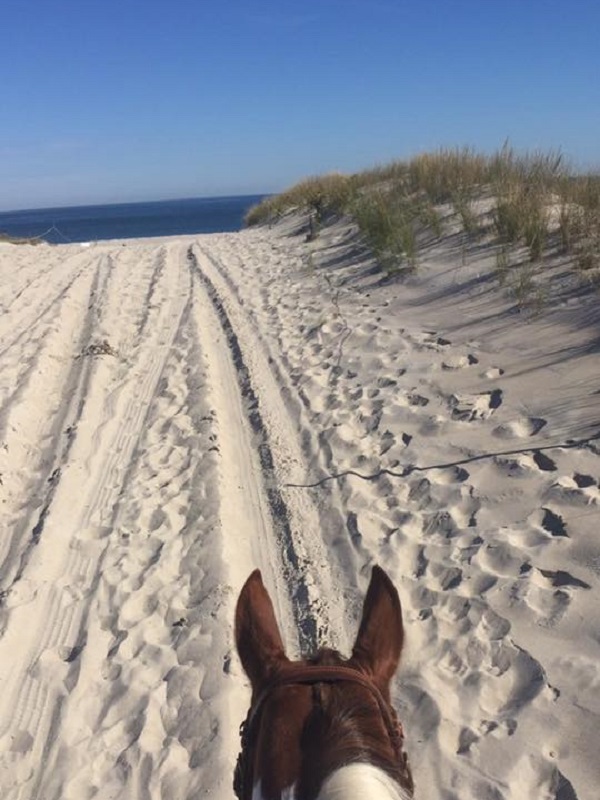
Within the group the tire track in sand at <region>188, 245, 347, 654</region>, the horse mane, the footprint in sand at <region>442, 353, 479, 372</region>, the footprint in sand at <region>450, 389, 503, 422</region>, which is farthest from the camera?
the footprint in sand at <region>442, 353, 479, 372</region>

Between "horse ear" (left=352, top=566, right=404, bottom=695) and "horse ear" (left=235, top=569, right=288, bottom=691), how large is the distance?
20 centimetres

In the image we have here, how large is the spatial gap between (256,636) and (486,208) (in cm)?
1001

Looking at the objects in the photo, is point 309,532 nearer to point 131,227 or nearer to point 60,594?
point 60,594

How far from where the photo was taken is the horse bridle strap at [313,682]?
5.09 ft

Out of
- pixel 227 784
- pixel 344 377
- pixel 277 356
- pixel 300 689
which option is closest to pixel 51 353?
pixel 277 356

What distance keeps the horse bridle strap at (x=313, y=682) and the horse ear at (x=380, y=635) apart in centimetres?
9

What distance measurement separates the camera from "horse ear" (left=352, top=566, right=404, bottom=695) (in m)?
1.74

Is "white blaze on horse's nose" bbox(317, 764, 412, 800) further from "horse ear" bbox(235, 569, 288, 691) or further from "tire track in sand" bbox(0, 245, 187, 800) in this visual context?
"tire track in sand" bbox(0, 245, 187, 800)

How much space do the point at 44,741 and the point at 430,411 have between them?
147 inches

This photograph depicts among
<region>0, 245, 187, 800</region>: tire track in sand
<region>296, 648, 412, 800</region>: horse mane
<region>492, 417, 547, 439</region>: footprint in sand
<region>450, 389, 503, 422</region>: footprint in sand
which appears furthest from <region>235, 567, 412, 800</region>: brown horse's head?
<region>450, 389, 503, 422</region>: footprint in sand

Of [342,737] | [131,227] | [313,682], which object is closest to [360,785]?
[342,737]

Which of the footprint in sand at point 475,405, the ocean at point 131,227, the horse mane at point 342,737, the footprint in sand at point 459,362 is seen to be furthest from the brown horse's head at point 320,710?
the ocean at point 131,227

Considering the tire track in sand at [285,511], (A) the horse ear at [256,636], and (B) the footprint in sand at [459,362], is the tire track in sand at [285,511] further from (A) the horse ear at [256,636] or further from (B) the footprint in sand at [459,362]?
(A) the horse ear at [256,636]

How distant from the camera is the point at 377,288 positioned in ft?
32.7
